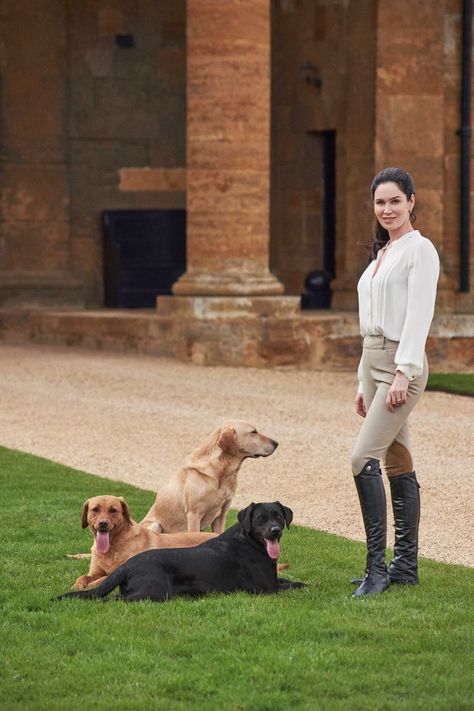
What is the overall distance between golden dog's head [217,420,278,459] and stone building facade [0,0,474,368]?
32.9 ft

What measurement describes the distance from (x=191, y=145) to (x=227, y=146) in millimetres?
450

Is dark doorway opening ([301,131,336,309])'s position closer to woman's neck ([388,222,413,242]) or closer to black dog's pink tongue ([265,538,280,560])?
woman's neck ([388,222,413,242])

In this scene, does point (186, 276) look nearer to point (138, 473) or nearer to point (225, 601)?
point (138, 473)

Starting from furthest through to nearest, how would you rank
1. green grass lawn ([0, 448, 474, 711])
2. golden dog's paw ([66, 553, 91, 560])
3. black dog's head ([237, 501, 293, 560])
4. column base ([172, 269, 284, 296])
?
1. column base ([172, 269, 284, 296])
2. golden dog's paw ([66, 553, 91, 560])
3. black dog's head ([237, 501, 293, 560])
4. green grass lawn ([0, 448, 474, 711])

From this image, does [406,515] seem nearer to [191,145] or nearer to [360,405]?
[360,405]

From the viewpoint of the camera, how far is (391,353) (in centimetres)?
599

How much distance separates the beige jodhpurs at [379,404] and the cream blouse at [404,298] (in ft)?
0.22

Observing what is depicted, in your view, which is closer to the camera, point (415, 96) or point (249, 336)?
point (249, 336)

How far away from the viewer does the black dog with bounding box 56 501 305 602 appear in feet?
19.3

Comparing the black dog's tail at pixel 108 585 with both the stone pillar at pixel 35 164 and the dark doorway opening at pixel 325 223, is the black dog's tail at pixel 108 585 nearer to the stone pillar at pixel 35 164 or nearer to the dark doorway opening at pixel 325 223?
the dark doorway opening at pixel 325 223

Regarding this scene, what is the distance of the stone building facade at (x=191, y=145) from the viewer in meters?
18.5

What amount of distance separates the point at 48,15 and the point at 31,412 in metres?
10.0

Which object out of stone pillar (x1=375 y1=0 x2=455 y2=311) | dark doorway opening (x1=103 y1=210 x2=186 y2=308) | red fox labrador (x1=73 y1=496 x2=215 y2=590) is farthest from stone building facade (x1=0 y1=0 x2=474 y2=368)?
red fox labrador (x1=73 y1=496 x2=215 y2=590)

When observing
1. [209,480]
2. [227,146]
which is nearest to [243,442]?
[209,480]
